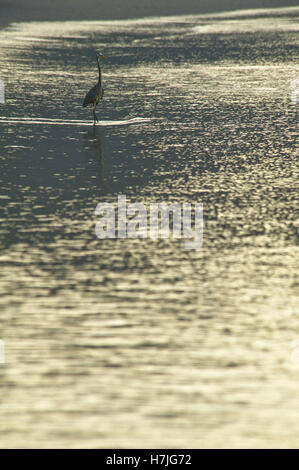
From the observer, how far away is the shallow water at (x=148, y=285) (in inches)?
268

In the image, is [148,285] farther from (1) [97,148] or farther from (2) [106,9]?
(2) [106,9]

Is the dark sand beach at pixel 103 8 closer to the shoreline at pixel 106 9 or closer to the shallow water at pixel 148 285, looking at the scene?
the shoreline at pixel 106 9

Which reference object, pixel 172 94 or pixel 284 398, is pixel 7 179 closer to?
pixel 284 398

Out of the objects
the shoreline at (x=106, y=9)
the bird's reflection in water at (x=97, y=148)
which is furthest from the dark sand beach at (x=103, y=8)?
the bird's reflection in water at (x=97, y=148)

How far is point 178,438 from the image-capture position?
6484 millimetres

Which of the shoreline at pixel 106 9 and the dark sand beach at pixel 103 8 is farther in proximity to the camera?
the dark sand beach at pixel 103 8

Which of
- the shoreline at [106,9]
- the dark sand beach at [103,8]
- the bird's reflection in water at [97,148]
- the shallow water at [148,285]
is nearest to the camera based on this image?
the shallow water at [148,285]

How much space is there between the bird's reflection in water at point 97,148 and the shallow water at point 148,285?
54 mm

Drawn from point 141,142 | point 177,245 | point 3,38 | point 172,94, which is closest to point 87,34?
point 3,38

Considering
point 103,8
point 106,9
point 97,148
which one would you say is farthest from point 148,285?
point 103,8

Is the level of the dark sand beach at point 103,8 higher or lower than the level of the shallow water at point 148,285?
higher

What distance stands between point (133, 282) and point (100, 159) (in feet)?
22.8

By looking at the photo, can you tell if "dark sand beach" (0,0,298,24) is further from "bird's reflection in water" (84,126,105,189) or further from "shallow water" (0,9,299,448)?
"shallow water" (0,9,299,448)

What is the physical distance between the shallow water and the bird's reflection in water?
5cm
